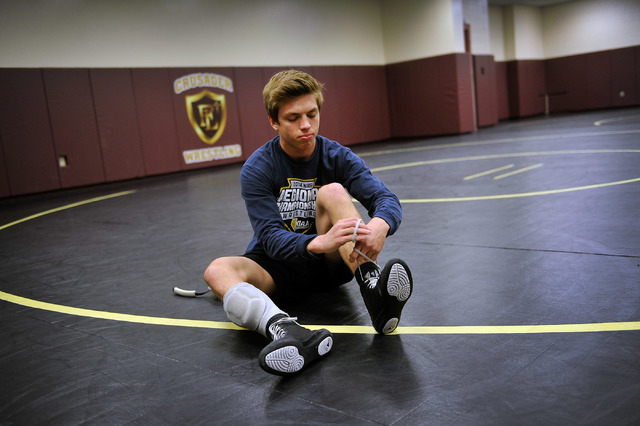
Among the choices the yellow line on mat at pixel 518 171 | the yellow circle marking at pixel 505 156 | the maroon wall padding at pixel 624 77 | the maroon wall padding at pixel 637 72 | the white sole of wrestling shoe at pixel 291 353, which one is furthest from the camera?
the maroon wall padding at pixel 624 77

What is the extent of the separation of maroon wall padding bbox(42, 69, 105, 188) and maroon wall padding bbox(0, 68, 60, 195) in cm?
17

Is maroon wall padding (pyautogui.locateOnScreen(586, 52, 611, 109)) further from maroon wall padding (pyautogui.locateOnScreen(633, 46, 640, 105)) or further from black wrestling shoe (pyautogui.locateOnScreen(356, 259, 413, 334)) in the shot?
black wrestling shoe (pyautogui.locateOnScreen(356, 259, 413, 334))

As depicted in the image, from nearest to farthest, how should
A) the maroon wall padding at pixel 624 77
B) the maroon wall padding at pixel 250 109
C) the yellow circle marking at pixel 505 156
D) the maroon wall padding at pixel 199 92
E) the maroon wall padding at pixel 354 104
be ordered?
the yellow circle marking at pixel 505 156 < the maroon wall padding at pixel 199 92 < the maroon wall padding at pixel 250 109 < the maroon wall padding at pixel 354 104 < the maroon wall padding at pixel 624 77

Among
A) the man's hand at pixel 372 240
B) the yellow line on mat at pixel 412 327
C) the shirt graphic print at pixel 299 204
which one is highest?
the shirt graphic print at pixel 299 204

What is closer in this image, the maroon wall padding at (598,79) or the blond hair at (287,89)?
the blond hair at (287,89)

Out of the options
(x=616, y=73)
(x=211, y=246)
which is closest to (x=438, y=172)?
(x=211, y=246)

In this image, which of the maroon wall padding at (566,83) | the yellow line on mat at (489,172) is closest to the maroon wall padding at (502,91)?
the maroon wall padding at (566,83)

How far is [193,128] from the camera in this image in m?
13.0

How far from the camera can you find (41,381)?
226 centimetres

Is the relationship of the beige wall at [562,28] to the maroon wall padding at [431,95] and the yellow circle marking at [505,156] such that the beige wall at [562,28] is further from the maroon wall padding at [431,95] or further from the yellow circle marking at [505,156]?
the yellow circle marking at [505,156]

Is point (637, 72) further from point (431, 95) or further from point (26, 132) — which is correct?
point (26, 132)

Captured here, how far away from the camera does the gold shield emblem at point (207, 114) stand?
42.5 ft

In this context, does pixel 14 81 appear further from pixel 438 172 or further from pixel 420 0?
pixel 420 0

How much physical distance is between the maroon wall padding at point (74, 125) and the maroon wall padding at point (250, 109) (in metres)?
3.82
